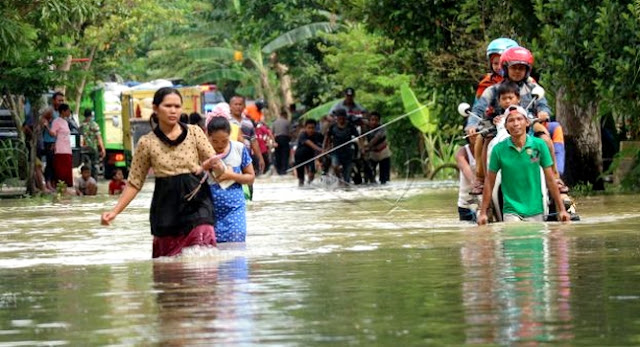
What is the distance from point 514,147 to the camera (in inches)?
623

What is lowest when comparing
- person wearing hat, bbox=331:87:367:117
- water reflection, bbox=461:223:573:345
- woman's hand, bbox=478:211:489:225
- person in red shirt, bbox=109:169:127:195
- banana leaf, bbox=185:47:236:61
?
water reflection, bbox=461:223:573:345

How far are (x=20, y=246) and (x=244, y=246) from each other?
2.76 metres

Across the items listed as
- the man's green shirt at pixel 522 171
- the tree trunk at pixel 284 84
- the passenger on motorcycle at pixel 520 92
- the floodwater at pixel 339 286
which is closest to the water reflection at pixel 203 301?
the floodwater at pixel 339 286

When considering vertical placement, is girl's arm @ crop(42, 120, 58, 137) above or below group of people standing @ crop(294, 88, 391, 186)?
above

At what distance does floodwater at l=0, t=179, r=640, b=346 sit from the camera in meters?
8.27

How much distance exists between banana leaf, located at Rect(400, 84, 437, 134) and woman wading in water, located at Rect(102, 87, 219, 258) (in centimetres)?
2511

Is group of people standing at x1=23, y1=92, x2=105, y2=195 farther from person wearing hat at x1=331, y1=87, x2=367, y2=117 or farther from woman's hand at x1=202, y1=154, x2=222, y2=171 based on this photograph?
woman's hand at x1=202, y1=154, x2=222, y2=171

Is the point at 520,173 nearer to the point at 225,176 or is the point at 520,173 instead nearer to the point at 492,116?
the point at 492,116

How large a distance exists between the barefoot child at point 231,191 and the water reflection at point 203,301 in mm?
818

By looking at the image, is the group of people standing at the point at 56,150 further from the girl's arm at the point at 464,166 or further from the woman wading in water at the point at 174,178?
the woman wading in water at the point at 174,178

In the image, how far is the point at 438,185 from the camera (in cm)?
3186

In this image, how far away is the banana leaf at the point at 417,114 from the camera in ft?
127

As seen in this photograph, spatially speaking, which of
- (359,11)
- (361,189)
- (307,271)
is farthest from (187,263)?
(361,189)

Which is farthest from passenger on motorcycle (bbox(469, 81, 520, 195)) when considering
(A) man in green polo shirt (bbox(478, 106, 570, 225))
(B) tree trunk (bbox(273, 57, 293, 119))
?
(B) tree trunk (bbox(273, 57, 293, 119))
